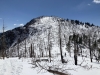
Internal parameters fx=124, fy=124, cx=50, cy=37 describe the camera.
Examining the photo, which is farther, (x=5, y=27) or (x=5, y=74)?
(x=5, y=27)

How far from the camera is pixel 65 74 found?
13461 millimetres

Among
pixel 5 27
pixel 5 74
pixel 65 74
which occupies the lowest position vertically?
pixel 65 74

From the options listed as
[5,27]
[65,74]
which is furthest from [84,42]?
[65,74]

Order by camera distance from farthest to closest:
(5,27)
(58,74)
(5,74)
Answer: (5,27) → (58,74) → (5,74)

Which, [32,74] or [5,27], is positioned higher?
[5,27]

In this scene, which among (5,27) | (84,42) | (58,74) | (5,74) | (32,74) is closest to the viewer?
(5,74)

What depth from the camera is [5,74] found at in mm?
9961

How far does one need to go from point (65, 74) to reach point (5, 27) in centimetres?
2533

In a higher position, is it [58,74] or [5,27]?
[5,27]

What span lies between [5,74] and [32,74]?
255cm

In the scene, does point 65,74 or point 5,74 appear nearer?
point 5,74

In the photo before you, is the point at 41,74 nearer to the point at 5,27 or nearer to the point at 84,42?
the point at 5,27

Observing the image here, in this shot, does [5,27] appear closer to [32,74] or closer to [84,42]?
[32,74]

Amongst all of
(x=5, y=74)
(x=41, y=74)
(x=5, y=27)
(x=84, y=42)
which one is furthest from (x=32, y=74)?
(x=84, y=42)
